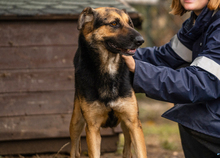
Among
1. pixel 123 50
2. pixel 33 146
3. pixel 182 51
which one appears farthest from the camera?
pixel 33 146

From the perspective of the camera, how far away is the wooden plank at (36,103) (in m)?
4.16

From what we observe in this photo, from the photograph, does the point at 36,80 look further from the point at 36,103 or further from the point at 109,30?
the point at 109,30

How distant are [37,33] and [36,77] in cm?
66

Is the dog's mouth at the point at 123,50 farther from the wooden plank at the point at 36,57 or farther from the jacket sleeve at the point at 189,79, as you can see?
the wooden plank at the point at 36,57

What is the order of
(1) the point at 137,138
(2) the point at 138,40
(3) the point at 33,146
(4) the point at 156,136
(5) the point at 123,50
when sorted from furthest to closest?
(4) the point at 156,136
(3) the point at 33,146
(1) the point at 137,138
(5) the point at 123,50
(2) the point at 138,40

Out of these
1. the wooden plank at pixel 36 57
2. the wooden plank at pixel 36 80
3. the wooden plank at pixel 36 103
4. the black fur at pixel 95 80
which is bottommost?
the wooden plank at pixel 36 103

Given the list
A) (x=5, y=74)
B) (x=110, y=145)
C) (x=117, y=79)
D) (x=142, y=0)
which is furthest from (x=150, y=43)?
(x=117, y=79)

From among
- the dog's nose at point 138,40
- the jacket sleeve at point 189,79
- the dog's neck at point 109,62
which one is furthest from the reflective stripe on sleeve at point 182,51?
the dog's nose at point 138,40

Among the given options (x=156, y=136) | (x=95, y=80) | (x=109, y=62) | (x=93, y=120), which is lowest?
(x=156, y=136)

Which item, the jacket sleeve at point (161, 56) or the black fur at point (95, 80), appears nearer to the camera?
the black fur at point (95, 80)

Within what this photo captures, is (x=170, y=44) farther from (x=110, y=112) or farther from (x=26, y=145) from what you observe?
(x=26, y=145)

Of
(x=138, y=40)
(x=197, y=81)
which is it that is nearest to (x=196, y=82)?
(x=197, y=81)

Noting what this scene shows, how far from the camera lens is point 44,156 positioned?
4.26 m

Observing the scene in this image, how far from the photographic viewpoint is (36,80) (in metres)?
4.23
